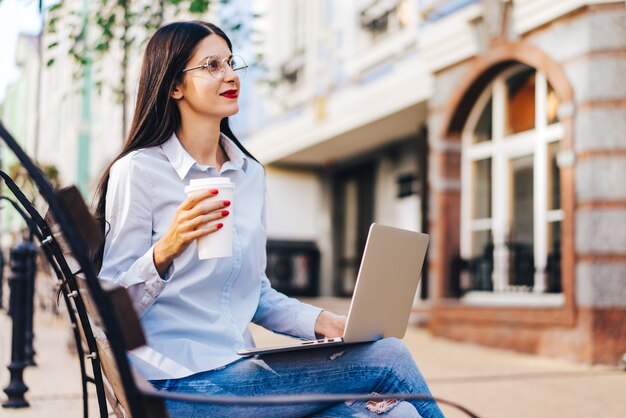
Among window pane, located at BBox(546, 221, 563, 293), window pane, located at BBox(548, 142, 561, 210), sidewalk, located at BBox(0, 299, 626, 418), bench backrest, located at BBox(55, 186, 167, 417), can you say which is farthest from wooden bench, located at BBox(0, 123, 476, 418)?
window pane, located at BBox(548, 142, 561, 210)

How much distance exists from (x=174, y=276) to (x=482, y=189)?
842cm

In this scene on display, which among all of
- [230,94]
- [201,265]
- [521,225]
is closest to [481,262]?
[521,225]

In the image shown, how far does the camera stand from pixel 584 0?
26.8 ft

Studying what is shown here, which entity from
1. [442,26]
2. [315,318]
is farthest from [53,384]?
[442,26]

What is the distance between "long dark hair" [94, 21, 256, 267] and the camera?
2553 mm

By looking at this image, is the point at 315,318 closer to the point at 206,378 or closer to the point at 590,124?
the point at 206,378

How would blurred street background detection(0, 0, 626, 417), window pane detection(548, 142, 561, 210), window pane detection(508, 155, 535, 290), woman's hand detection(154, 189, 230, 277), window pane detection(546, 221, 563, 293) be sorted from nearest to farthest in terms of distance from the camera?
woman's hand detection(154, 189, 230, 277), blurred street background detection(0, 0, 626, 417), window pane detection(546, 221, 563, 293), window pane detection(548, 142, 561, 210), window pane detection(508, 155, 535, 290)

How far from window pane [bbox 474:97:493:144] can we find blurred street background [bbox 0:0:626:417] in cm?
2

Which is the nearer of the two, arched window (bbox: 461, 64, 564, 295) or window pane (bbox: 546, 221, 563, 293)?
window pane (bbox: 546, 221, 563, 293)

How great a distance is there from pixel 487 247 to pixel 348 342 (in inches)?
309

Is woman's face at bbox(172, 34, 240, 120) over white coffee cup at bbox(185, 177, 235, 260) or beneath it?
over

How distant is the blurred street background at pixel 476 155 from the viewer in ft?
24.8

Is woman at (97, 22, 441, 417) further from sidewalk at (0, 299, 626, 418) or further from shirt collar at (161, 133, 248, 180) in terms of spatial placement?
sidewalk at (0, 299, 626, 418)

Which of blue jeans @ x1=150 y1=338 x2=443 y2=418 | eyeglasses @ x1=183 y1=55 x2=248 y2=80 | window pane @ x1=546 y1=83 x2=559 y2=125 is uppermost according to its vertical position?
window pane @ x1=546 y1=83 x2=559 y2=125
